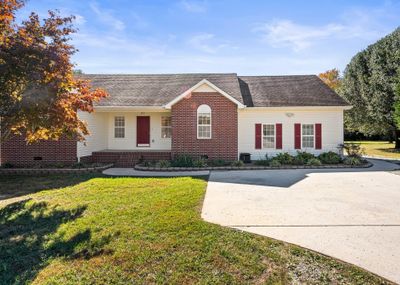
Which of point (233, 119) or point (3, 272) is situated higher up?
point (233, 119)

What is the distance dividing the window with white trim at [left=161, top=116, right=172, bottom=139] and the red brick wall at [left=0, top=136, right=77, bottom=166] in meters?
5.35

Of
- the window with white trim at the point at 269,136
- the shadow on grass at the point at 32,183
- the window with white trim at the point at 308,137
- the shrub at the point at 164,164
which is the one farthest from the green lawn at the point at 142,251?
the window with white trim at the point at 308,137

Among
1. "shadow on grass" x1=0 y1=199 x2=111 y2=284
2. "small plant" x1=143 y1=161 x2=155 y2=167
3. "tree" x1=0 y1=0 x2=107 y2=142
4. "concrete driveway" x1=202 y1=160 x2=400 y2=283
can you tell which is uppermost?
"tree" x1=0 y1=0 x2=107 y2=142

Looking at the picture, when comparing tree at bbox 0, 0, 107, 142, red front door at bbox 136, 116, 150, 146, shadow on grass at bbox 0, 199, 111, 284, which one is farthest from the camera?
red front door at bbox 136, 116, 150, 146

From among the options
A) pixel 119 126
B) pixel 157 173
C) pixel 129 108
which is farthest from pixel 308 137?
pixel 119 126

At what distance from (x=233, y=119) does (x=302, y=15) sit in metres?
6.63

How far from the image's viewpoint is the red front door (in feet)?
59.3

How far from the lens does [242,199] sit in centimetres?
815

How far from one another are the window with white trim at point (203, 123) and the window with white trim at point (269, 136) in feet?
11.8

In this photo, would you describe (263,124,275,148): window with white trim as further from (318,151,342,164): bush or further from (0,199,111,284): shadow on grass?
(0,199,111,284): shadow on grass

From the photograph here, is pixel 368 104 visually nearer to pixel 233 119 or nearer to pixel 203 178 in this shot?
pixel 233 119

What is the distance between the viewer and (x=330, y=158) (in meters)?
15.7

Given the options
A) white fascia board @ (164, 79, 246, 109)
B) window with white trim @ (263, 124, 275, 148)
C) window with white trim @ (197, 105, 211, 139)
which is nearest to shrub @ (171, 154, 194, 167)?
window with white trim @ (197, 105, 211, 139)

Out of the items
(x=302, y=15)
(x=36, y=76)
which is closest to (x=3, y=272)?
(x=36, y=76)
